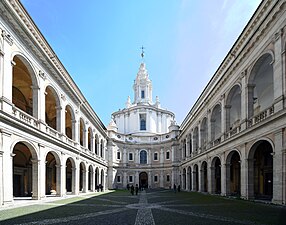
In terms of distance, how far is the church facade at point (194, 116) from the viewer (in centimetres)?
1503

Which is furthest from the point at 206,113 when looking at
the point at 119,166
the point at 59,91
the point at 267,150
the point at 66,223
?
the point at 119,166

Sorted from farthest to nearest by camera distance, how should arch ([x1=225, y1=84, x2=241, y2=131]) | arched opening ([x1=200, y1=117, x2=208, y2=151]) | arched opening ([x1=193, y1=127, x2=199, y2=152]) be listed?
1. arched opening ([x1=193, y1=127, x2=199, y2=152])
2. arched opening ([x1=200, y1=117, x2=208, y2=151])
3. arch ([x1=225, y1=84, x2=241, y2=131])

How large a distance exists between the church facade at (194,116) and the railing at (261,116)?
0.24ft

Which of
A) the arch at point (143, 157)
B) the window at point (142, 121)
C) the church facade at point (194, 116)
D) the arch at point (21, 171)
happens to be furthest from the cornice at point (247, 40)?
the window at point (142, 121)

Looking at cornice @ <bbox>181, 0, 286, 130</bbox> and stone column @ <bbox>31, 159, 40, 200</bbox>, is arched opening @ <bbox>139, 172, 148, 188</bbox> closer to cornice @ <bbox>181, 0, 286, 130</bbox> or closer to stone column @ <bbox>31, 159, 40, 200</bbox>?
cornice @ <bbox>181, 0, 286, 130</bbox>

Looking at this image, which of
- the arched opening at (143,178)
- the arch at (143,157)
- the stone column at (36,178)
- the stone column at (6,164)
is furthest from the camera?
the arched opening at (143,178)

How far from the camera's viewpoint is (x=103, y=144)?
4978 cm

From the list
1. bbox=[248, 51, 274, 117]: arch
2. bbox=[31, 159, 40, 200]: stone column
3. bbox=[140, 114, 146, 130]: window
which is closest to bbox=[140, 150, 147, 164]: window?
bbox=[140, 114, 146, 130]: window

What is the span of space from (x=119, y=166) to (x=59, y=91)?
1435 inches

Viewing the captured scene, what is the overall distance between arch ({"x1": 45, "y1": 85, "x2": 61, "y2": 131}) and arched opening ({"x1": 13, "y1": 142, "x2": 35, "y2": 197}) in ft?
13.0

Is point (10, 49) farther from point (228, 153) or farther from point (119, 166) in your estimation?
point (119, 166)

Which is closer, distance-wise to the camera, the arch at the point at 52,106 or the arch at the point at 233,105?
the arch at the point at 52,106

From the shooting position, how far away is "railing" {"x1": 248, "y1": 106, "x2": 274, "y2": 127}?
16350mm

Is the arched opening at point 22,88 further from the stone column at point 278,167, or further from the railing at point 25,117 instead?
the stone column at point 278,167
